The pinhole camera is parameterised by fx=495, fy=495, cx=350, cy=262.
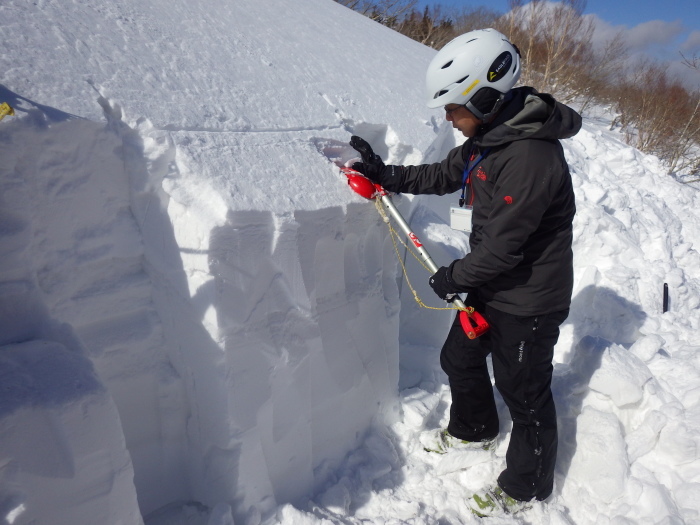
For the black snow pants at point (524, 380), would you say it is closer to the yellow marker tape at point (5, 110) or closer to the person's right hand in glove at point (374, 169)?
the person's right hand in glove at point (374, 169)

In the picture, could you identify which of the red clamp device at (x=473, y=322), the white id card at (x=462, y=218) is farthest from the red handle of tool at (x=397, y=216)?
the white id card at (x=462, y=218)

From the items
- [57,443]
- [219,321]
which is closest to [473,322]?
[219,321]

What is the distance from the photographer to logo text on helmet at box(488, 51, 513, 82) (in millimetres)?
2062

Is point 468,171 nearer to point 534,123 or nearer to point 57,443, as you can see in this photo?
point 534,123

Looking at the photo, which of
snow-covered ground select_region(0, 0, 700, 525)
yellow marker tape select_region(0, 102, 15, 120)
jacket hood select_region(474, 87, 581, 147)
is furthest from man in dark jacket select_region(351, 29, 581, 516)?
yellow marker tape select_region(0, 102, 15, 120)

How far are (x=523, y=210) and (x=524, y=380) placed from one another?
0.80 meters

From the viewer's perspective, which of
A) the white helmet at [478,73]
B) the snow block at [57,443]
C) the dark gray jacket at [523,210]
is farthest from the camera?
the white helmet at [478,73]

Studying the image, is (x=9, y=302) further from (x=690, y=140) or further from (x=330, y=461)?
(x=690, y=140)

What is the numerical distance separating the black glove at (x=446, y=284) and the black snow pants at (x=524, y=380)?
189mm

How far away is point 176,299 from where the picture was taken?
1.86 m

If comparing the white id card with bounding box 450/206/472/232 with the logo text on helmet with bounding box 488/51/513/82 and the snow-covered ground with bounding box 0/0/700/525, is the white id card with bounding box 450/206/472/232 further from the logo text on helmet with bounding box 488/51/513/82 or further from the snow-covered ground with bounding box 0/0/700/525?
the logo text on helmet with bounding box 488/51/513/82

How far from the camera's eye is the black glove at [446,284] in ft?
7.18

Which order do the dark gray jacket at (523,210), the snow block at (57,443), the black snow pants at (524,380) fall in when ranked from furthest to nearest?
the black snow pants at (524,380)
the dark gray jacket at (523,210)
the snow block at (57,443)

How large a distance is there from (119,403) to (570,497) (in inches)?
80.5
